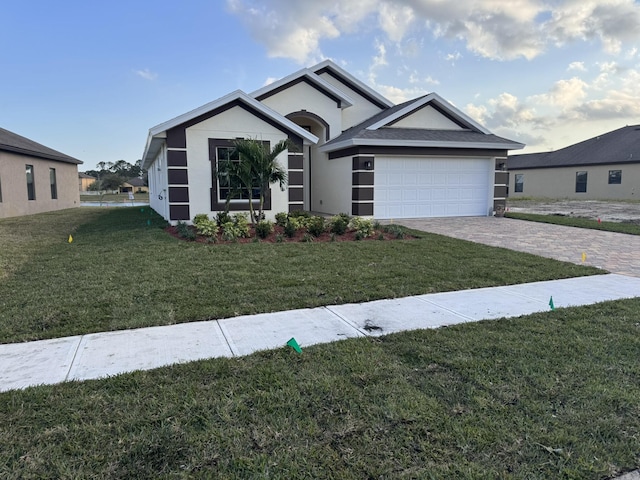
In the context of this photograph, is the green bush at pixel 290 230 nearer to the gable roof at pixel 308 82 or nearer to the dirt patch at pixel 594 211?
the gable roof at pixel 308 82

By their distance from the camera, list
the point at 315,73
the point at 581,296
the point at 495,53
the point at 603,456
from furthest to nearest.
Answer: the point at 315,73 < the point at 495,53 < the point at 581,296 < the point at 603,456

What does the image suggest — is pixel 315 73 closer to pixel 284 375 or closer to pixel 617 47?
pixel 617 47

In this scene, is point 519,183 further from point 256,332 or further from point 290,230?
point 256,332

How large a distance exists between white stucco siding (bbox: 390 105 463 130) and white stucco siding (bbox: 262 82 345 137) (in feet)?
9.64

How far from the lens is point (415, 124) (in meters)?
16.3

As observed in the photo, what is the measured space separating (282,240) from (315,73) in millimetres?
11471

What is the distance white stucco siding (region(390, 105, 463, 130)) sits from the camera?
16.2m

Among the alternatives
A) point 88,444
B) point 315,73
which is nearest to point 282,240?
point 88,444

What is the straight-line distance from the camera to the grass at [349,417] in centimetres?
235

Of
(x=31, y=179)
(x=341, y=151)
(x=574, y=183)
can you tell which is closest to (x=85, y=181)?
(x=31, y=179)

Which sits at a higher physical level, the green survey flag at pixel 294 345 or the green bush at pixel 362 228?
the green bush at pixel 362 228

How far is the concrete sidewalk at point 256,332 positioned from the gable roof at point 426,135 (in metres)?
9.46

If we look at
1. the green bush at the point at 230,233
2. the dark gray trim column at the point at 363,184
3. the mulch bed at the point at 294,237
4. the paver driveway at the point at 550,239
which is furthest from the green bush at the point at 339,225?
the dark gray trim column at the point at 363,184

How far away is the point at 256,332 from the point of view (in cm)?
436
